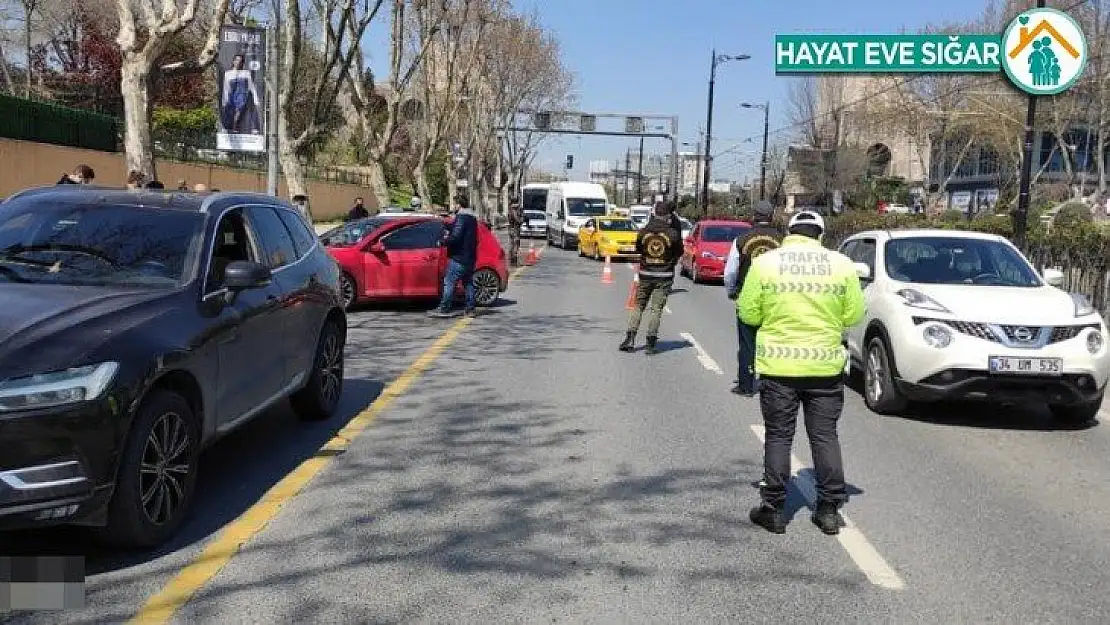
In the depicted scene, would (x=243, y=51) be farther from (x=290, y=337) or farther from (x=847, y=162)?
(x=847, y=162)

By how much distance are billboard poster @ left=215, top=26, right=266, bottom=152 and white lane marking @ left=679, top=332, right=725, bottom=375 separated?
7.54 m

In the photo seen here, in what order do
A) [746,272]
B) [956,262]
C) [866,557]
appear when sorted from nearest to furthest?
1. [866,557]
2. [956,262]
3. [746,272]

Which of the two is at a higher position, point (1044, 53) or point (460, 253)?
point (1044, 53)

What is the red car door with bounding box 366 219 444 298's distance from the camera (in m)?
15.4

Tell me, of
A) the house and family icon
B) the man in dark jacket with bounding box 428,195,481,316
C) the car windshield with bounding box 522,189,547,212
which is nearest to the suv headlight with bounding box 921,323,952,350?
the man in dark jacket with bounding box 428,195,481,316

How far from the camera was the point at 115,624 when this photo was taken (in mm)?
3883

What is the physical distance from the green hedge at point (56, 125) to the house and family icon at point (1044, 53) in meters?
21.8

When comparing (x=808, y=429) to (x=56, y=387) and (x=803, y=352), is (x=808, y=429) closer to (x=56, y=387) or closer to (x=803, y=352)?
(x=803, y=352)

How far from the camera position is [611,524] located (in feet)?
17.4

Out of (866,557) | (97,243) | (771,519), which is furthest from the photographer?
(97,243)

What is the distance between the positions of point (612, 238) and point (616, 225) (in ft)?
3.15

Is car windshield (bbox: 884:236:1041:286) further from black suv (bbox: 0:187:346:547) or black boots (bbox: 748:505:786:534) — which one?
black suv (bbox: 0:187:346:547)

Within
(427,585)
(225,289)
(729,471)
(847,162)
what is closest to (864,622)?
(427,585)

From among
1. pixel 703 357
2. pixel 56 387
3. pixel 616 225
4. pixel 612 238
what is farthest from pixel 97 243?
pixel 616 225
